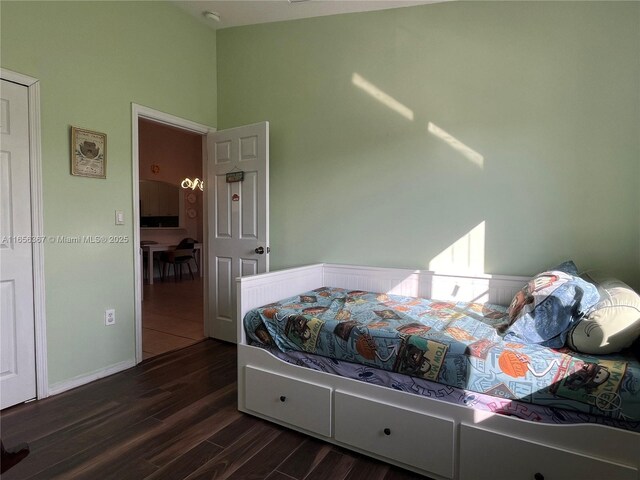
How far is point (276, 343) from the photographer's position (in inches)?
79.8

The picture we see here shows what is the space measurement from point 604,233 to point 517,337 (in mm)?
994

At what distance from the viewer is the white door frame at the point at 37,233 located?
222 cm

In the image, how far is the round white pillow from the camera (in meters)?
1.42

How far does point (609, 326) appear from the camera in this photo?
1.44m

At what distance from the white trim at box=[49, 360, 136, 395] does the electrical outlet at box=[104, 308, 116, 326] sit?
33 cm

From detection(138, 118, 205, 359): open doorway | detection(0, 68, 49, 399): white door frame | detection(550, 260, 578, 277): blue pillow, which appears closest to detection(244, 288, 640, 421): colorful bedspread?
detection(550, 260, 578, 277): blue pillow

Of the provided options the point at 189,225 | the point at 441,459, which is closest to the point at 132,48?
the point at 441,459

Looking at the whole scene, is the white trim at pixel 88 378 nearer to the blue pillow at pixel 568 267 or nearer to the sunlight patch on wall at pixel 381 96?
the sunlight patch on wall at pixel 381 96

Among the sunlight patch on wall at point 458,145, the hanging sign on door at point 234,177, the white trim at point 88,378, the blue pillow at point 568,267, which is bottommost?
the white trim at point 88,378

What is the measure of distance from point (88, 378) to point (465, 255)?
2.84 m

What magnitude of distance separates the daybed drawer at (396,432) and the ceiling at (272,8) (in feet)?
8.78

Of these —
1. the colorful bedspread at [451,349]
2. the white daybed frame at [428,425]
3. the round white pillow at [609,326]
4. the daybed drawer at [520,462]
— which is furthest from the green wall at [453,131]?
the daybed drawer at [520,462]

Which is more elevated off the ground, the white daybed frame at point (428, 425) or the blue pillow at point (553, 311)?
the blue pillow at point (553, 311)

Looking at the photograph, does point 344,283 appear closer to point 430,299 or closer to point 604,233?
point 430,299
